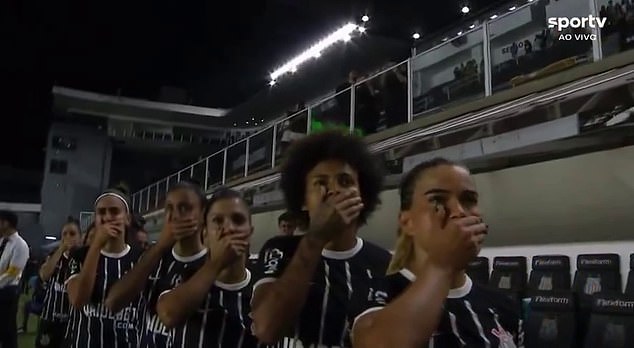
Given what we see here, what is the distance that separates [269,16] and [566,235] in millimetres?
8627

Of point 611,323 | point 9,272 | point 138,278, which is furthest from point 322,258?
point 9,272

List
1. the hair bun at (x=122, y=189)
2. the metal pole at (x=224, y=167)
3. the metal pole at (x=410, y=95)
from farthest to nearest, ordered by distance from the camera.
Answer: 1. the metal pole at (x=224, y=167)
2. the metal pole at (x=410, y=95)
3. the hair bun at (x=122, y=189)

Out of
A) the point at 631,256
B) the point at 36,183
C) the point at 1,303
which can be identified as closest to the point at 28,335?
the point at 1,303

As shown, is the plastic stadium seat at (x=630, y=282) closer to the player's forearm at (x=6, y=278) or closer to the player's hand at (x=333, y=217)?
the player's hand at (x=333, y=217)

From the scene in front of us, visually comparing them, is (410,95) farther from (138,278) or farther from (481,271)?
(138,278)

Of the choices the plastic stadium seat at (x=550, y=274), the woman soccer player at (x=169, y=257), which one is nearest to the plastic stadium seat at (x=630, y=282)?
the plastic stadium seat at (x=550, y=274)

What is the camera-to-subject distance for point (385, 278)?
48.9 inches

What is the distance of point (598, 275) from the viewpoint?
371 cm

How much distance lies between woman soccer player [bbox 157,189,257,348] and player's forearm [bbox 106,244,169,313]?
0.89 ft

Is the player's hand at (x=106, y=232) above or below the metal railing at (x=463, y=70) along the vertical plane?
below

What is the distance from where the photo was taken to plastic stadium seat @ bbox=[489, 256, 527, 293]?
4.07 metres

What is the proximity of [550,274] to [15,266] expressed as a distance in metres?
4.15

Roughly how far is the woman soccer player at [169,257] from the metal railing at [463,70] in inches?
39.8

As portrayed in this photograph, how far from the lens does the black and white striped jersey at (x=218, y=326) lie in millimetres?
1679
